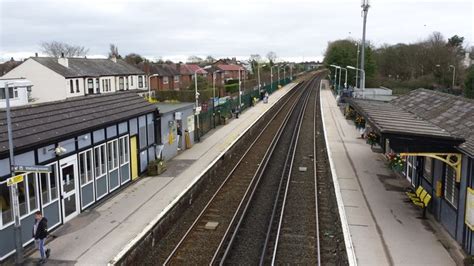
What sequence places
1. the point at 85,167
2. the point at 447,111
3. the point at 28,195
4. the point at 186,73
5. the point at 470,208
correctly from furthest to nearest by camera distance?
the point at 186,73, the point at 447,111, the point at 85,167, the point at 28,195, the point at 470,208

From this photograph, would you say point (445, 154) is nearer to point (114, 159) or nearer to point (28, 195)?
point (28, 195)

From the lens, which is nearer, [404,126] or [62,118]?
[404,126]

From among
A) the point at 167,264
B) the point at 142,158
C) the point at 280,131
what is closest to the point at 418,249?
the point at 167,264

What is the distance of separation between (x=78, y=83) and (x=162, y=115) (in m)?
27.8

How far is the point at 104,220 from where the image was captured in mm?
13430

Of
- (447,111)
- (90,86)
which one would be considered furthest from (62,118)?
(90,86)

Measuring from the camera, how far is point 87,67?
1928 inches

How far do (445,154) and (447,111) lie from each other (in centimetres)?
409

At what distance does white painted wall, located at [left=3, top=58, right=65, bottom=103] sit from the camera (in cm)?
4303

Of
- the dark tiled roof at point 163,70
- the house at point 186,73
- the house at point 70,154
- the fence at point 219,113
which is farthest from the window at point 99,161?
the house at point 186,73

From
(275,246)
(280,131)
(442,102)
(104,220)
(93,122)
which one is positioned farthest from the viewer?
(280,131)

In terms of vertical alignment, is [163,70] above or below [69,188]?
above

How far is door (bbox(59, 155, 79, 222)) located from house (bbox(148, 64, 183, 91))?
53.0m

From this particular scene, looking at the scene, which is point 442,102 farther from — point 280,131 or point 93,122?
point 280,131
